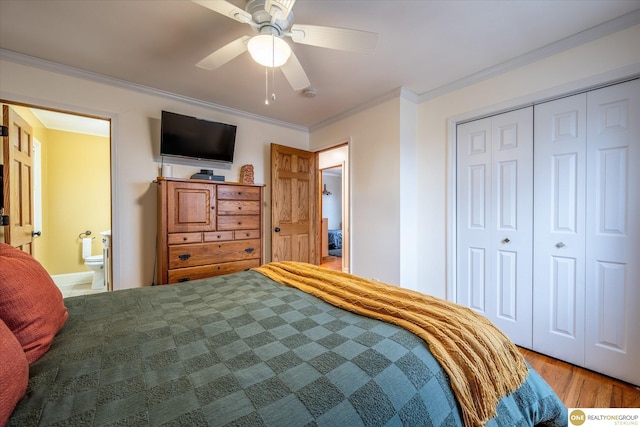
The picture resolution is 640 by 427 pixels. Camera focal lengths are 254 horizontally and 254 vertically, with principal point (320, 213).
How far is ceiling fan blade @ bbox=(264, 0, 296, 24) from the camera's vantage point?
127 centimetres

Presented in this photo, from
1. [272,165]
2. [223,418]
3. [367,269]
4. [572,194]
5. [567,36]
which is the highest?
[567,36]

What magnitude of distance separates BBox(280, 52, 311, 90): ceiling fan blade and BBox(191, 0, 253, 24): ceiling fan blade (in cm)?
34

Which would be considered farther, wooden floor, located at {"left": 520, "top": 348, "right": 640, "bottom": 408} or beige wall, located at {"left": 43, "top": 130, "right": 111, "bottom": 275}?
beige wall, located at {"left": 43, "top": 130, "right": 111, "bottom": 275}

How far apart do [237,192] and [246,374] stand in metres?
2.42

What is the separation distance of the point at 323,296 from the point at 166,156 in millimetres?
2579

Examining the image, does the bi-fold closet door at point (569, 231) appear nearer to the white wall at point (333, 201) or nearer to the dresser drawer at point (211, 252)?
the dresser drawer at point (211, 252)

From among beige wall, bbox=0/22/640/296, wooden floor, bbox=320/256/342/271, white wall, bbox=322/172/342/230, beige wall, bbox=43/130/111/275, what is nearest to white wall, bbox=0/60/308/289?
beige wall, bbox=0/22/640/296

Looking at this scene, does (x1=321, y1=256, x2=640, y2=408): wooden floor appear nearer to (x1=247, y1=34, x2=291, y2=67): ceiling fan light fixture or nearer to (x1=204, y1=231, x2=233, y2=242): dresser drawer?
(x1=247, y1=34, x2=291, y2=67): ceiling fan light fixture

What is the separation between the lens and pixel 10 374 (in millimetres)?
612

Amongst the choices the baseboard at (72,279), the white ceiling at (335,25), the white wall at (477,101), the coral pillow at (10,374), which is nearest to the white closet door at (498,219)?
the white wall at (477,101)

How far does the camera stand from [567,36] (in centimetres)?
191

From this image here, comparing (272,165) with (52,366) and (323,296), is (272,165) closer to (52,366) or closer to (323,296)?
(323,296)

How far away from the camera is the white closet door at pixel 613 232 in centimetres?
173

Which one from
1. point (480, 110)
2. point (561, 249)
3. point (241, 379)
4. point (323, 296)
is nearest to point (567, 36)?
point (480, 110)
